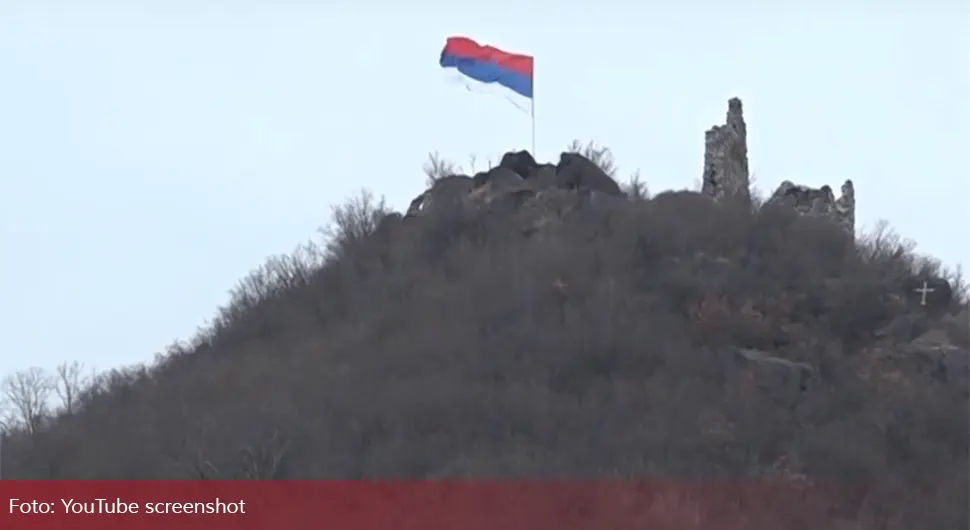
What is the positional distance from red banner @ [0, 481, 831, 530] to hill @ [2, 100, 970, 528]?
1.15m

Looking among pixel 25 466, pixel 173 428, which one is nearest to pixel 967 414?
pixel 173 428

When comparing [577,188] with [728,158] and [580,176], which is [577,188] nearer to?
[580,176]

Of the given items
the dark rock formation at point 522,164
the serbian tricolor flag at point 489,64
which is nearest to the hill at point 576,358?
the dark rock formation at point 522,164

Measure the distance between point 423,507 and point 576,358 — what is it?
36.4 feet

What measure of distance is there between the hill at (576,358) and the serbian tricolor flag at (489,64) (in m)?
5.94

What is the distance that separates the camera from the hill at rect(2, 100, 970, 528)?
38500mm

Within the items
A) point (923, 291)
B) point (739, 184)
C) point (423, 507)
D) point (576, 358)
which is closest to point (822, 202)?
point (739, 184)

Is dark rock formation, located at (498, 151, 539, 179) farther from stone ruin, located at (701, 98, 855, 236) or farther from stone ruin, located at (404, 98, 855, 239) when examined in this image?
stone ruin, located at (701, 98, 855, 236)

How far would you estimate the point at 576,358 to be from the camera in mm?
44781

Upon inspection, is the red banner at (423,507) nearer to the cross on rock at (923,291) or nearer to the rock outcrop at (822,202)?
the cross on rock at (923,291)

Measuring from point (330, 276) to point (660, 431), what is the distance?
18922 mm

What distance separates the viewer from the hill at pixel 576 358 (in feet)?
126

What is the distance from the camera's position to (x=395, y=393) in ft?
141

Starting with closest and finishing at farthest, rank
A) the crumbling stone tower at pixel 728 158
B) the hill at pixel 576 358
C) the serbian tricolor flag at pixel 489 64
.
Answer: the hill at pixel 576 358, the serbian tricolor flag at pixel 489 64, the crumbling stone tower at pixel 728 158
